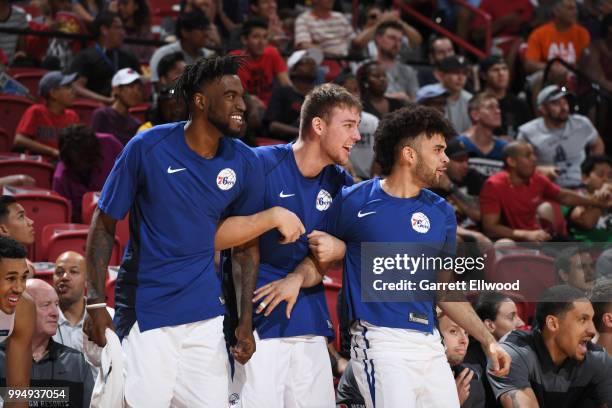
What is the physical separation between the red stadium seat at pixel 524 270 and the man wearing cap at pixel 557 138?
2.59m

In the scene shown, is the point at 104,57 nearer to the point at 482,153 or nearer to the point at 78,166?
the point at 78,166

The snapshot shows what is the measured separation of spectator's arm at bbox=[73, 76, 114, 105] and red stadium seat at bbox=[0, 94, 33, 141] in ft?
1.76

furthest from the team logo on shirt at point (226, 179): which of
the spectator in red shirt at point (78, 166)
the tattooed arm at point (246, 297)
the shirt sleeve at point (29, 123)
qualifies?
the shirt sleeve at point (29, 123)

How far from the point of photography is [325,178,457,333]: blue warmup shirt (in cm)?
491

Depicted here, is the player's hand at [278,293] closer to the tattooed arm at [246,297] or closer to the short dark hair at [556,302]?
the tattooed arm at [246,297]

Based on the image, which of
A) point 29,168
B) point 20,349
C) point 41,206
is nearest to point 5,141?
point 29,168

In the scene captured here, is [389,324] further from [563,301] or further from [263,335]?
[563,301]

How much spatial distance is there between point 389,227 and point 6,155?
5.00m

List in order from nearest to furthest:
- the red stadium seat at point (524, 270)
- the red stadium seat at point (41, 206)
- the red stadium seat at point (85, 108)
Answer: the red stadium seat at point (41, 206) → the red stadium seat at point (524, 270) → the red stadium seat at point (85, 108)

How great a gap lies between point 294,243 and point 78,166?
3.88 meters

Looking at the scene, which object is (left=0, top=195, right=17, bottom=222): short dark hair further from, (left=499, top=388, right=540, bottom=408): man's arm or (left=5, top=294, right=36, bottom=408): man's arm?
(left=499, top=388, right=540, bottom=408): man's arm

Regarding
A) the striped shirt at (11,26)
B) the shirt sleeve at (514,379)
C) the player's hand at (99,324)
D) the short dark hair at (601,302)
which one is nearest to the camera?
the player's hand at (99,324)

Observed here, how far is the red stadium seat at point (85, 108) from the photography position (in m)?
10.3

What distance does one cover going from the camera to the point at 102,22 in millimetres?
10781
